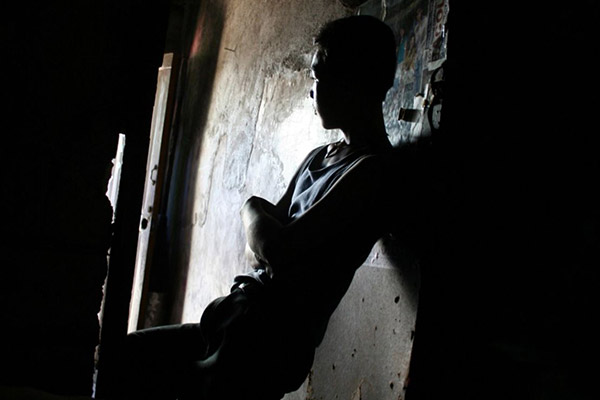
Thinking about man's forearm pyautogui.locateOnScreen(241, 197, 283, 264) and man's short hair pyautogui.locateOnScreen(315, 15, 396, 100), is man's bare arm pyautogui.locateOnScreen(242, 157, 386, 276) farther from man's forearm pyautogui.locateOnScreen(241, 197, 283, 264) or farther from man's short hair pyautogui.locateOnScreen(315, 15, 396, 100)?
man's short hair pyautogui.locateOnScreen(315, 15, 396, 100)

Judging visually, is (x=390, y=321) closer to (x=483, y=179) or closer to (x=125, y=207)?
(x=483, y=179)

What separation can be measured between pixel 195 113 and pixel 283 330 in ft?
10.7

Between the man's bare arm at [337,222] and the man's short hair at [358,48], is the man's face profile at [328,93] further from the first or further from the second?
the man's bare arm at [337,222]

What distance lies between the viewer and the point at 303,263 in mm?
1462

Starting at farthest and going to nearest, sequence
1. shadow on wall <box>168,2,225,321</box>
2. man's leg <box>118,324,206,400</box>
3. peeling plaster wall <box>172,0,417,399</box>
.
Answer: shadow on wall <box>168,2,225,321</box>
peeling plaster wall <box>172,0,417,399</box>
man's leg <box>118,324,206,400</box>

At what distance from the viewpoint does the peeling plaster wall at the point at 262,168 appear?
1777mm

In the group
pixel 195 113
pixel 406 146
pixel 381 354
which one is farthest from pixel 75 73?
pixel 195 113

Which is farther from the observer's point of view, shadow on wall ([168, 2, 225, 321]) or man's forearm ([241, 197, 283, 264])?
shadow on wall ([168, 2, 225, 321])

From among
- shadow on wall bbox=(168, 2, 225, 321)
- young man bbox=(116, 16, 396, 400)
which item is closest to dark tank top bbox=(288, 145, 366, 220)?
young man bbox=(116, 16, 396, 400)

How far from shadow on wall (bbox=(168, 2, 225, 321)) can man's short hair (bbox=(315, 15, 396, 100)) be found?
2708 millimetres

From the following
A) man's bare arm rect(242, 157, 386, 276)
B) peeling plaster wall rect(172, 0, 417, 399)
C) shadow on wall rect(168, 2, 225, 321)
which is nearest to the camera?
man's bare arm rect(242, 157, 386, 276)

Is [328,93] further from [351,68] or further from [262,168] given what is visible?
[262,168]

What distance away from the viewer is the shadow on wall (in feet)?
13.9

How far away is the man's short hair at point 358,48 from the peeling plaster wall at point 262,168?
0.59 m
